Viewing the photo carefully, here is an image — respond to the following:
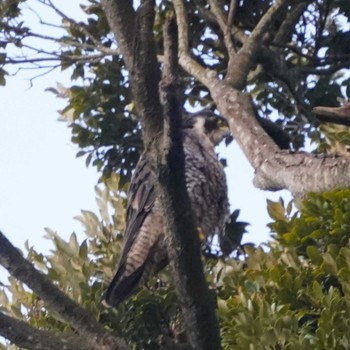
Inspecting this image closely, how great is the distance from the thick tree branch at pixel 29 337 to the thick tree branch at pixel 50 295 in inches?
2.9

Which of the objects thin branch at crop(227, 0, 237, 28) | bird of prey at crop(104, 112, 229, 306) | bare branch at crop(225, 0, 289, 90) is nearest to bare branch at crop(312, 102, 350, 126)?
bird of prey at crop(104, 112, 229, 306)

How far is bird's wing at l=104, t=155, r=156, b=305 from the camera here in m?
4.23

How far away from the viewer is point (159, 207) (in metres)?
4.68

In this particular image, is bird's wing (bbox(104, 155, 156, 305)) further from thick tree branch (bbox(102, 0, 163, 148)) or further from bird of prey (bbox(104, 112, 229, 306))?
thick tree branch (bbox(102, 0, 163, 148))

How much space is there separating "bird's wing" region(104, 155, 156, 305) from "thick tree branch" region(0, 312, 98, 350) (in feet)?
3.67

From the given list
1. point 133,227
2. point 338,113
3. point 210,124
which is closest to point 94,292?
point 133,227

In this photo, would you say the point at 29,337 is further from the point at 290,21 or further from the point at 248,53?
the point at 290,21

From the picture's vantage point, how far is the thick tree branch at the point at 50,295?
9.82 feet

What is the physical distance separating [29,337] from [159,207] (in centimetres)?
175

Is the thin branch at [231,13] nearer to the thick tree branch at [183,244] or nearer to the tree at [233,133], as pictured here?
the tree at [233,133]

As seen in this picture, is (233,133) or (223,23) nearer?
(233,133)

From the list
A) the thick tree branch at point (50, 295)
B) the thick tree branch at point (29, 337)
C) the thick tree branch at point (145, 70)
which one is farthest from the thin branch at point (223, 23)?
the thick tree branch at point (29, 337)

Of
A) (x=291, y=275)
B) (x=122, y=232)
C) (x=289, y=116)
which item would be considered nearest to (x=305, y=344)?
(x=291, y=275)

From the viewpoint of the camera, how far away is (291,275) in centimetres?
379
